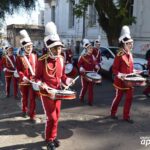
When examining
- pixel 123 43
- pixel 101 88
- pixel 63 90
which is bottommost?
pixel 101 88

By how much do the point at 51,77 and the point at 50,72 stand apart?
0.09 m

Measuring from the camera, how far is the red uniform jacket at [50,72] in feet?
21.5

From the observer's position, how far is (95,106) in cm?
1043

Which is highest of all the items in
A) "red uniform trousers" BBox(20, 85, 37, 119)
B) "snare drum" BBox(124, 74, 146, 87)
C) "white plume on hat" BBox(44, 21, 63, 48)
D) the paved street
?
"white plume on hat" BBox(44, 21, 63, 48)

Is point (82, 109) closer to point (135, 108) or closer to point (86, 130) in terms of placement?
point (135, 108)

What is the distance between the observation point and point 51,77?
6.59m

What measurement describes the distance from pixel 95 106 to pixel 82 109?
0.58 metres

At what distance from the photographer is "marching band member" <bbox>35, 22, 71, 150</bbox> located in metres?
6.44

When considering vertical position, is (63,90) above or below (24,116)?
above

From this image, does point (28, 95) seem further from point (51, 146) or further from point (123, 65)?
point (51, 146)

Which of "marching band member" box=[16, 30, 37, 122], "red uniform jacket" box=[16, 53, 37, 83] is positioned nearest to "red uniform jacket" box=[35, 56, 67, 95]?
"marching band member" box=[16, 30, 37, 122]

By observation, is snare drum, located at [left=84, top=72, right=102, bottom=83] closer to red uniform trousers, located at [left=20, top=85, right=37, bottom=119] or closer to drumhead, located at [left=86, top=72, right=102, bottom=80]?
A: drumhead, located at [left=86, top=72, right=102, bottom=80]

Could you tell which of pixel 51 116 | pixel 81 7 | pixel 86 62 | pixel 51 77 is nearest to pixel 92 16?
pixel 81 7

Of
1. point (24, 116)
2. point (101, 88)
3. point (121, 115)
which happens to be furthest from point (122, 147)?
point (101, 88)
